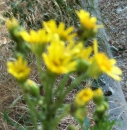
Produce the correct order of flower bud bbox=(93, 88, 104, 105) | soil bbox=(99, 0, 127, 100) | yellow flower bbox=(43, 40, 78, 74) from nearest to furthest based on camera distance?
1. yellow flower bbox=(43, 40, 78, 74)
2. flower bud bbox=(93, 88, 104, 105)
3. soil bbox=(99, 0, 127, 100)

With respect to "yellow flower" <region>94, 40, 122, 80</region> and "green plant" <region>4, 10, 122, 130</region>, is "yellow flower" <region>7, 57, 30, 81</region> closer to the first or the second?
"green plant" <region>4, 10, 122, 130</region>

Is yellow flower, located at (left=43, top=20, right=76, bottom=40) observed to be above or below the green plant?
above

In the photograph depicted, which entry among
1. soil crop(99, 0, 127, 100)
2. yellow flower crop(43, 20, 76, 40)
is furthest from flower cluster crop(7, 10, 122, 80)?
soil crop(99, 0, 127, 100)

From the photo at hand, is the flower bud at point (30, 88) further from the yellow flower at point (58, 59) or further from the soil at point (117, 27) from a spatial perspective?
the soil at point (117, 27)

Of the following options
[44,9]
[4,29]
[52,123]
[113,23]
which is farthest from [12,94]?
[113,23]

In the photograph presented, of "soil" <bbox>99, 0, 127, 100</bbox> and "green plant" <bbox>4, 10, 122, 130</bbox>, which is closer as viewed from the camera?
"green plant" <bbox>4, 10, 122, 130</bbox>

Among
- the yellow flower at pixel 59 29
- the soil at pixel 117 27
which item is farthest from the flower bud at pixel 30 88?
the soil at pixel 117 27
